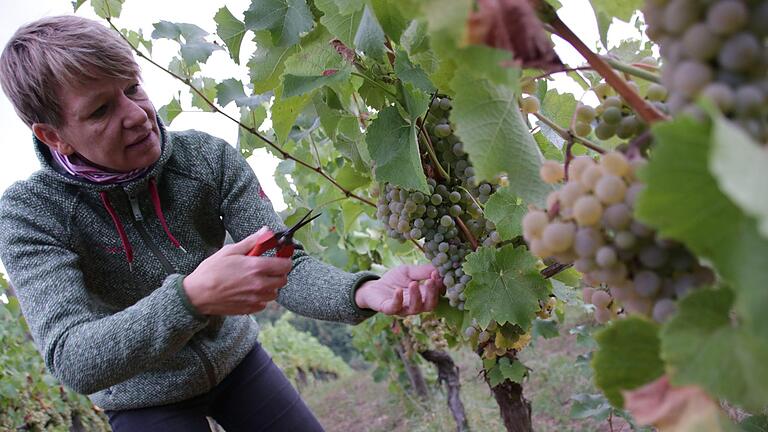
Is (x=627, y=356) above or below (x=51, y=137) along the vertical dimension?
above

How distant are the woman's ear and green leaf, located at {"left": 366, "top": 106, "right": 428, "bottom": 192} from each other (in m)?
1.12

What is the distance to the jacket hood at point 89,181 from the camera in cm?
189

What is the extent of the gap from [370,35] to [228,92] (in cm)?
107

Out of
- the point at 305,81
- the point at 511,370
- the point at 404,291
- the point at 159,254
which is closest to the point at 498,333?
the point at 404,291

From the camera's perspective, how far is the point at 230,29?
1.62 metres

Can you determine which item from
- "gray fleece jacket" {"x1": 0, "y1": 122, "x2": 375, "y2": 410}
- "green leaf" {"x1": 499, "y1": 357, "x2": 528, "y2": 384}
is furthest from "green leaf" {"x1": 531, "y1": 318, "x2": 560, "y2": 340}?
"gray fleece jacket" {"x1": 0, "y1": 122, "x2": 375, "y2": 410}

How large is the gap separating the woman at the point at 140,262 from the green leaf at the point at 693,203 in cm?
115

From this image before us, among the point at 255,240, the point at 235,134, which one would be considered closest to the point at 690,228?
the point at 255,240

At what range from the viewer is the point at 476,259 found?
1332 mm

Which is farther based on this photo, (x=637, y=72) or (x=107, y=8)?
(x=107, y=8)

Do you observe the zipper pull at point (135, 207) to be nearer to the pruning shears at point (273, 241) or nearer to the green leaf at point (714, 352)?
the pruning shears at point (273, 241)

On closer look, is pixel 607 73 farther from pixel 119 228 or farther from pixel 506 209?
pixel 119 228

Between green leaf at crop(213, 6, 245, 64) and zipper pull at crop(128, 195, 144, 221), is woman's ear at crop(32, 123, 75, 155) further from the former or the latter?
green leaf at crop(213, 6, 245, 64)

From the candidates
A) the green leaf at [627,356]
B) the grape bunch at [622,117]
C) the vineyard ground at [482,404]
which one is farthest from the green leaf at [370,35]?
the vineyard ground at [482,404]
